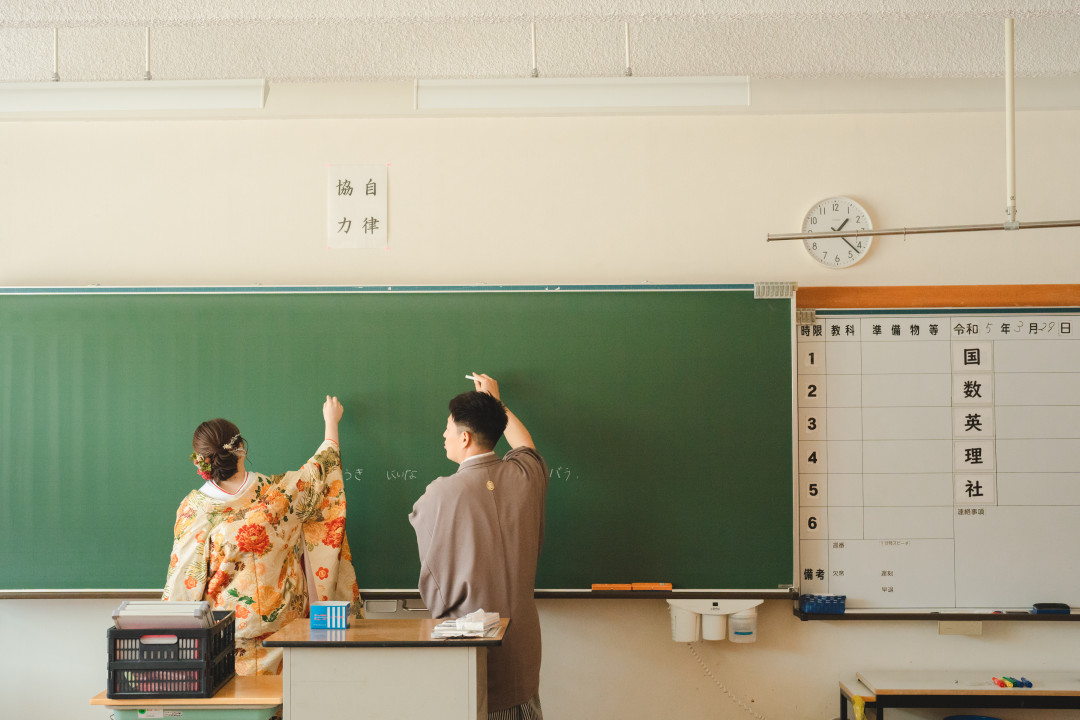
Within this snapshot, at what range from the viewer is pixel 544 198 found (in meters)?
3.29

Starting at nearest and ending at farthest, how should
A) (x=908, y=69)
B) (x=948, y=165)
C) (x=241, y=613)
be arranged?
1. (x=241, y=613)
2. (x=908, y=69)
3. (x=948, y=165)

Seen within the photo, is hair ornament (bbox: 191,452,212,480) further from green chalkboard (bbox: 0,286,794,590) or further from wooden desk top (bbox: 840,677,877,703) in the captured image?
wooden desk top (bbox: 840,677,877,703)

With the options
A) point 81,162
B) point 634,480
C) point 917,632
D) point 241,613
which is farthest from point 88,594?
point 917,632

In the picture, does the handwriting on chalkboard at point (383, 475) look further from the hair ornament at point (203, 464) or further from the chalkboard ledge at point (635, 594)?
the hair ornament at point (203, 464)

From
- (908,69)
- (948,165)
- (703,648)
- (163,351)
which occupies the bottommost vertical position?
(703,648)

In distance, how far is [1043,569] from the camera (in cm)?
316

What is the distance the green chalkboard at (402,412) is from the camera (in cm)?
313

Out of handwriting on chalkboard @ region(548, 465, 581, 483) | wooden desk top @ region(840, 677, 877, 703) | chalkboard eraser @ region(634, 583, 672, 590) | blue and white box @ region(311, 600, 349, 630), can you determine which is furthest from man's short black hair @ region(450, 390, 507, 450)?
wooden desk top @ region(840, 677, 877, 703)

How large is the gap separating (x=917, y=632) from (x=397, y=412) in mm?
2224

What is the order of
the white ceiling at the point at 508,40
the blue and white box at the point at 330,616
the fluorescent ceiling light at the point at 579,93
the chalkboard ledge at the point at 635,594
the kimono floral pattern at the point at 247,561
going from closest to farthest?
the blue and white box at the point at 330,616 → the white ceiling at the point at 508,40 → the kimono floral pattern at the point at 247,561 → the fluorescent ceiling light at the point at 579,93 → the chalkboard ledge at the point at 635,594

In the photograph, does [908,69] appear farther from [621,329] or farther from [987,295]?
[621,329]

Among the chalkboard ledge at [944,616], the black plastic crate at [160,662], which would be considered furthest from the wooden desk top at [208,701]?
the chalkboard ledge at [944,616]

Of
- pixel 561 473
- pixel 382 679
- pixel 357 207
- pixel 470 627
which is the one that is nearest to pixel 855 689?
pixel 561 473

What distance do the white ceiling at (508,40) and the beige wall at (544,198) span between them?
0.24 meters
